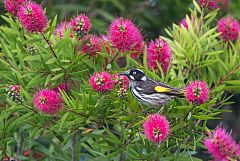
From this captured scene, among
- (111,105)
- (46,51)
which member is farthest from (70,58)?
(111,105)

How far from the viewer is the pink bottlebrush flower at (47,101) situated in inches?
98.1

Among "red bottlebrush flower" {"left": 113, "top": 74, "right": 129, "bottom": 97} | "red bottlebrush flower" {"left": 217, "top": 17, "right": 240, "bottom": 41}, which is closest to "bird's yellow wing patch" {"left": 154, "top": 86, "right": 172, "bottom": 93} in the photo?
"red bottlebrush flower" {"left": 113, "top": 74, "right": 129, "bottom": 97}

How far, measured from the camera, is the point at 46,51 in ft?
8.86

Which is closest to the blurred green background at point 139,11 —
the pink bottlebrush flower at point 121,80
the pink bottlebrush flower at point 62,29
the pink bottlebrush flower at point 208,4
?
the pink bottlebrush flower at point 208,4

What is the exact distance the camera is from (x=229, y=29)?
3.16m

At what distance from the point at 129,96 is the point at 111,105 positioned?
3.4 inches

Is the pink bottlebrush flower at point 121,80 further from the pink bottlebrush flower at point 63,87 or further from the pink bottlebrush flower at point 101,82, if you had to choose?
the pink bottlebrush flower at point 63,87

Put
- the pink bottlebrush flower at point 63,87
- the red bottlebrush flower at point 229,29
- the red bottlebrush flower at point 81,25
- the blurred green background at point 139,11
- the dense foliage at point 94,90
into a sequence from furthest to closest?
the blurred green background at point 139,11
the red bottlebrush flower at point 229,29
the pink bottlebrush flower at point 63,87
the red bottlebrush flower at point 81,25
the dense foliage at point 94,90

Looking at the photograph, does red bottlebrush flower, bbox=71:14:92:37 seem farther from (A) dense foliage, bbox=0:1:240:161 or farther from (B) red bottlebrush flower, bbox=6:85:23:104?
(B) red bottlebrush flower, bbox=6:85:23:104

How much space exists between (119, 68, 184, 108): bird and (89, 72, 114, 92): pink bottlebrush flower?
14 cm

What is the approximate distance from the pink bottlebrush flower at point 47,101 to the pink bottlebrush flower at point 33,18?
0.27 m

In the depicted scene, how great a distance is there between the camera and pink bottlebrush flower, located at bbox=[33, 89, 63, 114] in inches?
98.1

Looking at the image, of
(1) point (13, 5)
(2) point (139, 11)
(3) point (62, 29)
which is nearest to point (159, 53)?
(3) point (62, 29)

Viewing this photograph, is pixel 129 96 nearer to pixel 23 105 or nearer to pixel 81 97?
pixel 81 97
